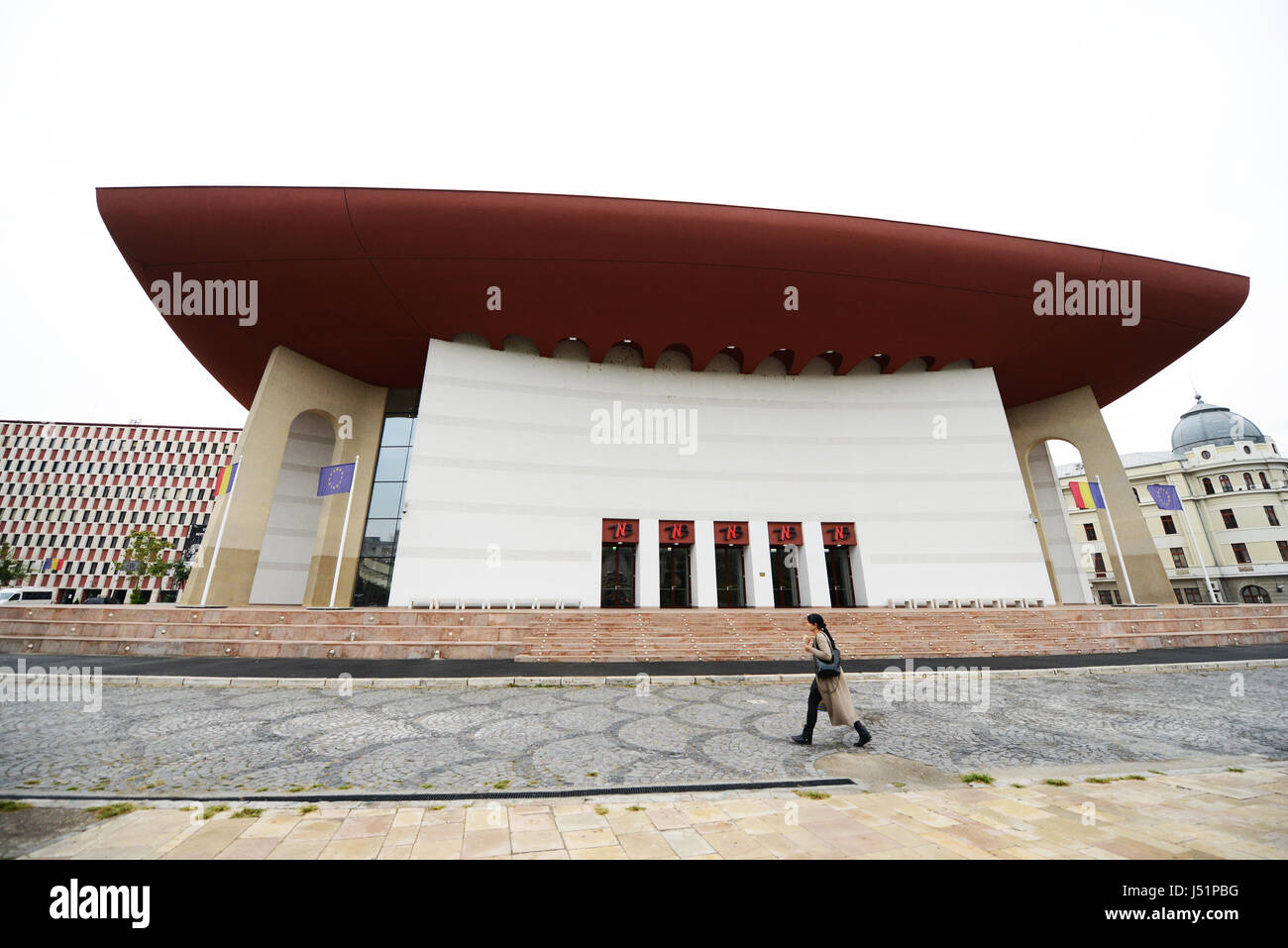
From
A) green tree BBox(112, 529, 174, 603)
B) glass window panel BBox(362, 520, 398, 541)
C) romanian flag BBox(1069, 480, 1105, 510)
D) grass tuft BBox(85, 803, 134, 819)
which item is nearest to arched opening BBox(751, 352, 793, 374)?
romanian flag BBox(1069, 480, 1105, 510)

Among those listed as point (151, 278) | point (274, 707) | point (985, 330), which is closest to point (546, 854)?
point (274, 707)

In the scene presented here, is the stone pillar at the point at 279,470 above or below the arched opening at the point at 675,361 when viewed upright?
below

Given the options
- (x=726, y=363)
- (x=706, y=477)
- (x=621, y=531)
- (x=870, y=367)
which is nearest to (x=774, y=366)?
(x=726, y=363)

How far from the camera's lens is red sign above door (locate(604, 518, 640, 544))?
72.9ft

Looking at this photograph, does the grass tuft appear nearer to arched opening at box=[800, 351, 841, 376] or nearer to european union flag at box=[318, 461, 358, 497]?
european union flag at box=[318, 461, 358, 497]

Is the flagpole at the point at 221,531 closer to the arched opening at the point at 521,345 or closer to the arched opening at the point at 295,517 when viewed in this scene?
the arched opening at the point at 295,517

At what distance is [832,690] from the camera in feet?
19.8

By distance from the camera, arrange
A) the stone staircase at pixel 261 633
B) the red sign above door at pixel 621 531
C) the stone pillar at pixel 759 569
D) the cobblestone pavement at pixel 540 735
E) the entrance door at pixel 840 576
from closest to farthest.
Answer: the cobblestone pavement at pixel 540 735
the stone staircase at pixel 261 633
the red sign above door at pixel 621 531
the stone pillar at pixel 759 569
the entrance door at pixel 840 576

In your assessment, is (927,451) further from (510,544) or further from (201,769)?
(201,769)

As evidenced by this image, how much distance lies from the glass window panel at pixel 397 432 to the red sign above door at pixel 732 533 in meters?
16.6

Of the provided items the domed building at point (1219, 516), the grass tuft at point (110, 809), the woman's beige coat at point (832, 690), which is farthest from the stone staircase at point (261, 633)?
the domed building at point (1219, 516)

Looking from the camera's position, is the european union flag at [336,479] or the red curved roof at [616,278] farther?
the european union flag at [336,479]

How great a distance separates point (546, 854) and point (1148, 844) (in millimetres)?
3535

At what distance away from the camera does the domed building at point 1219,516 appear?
3912 cm
